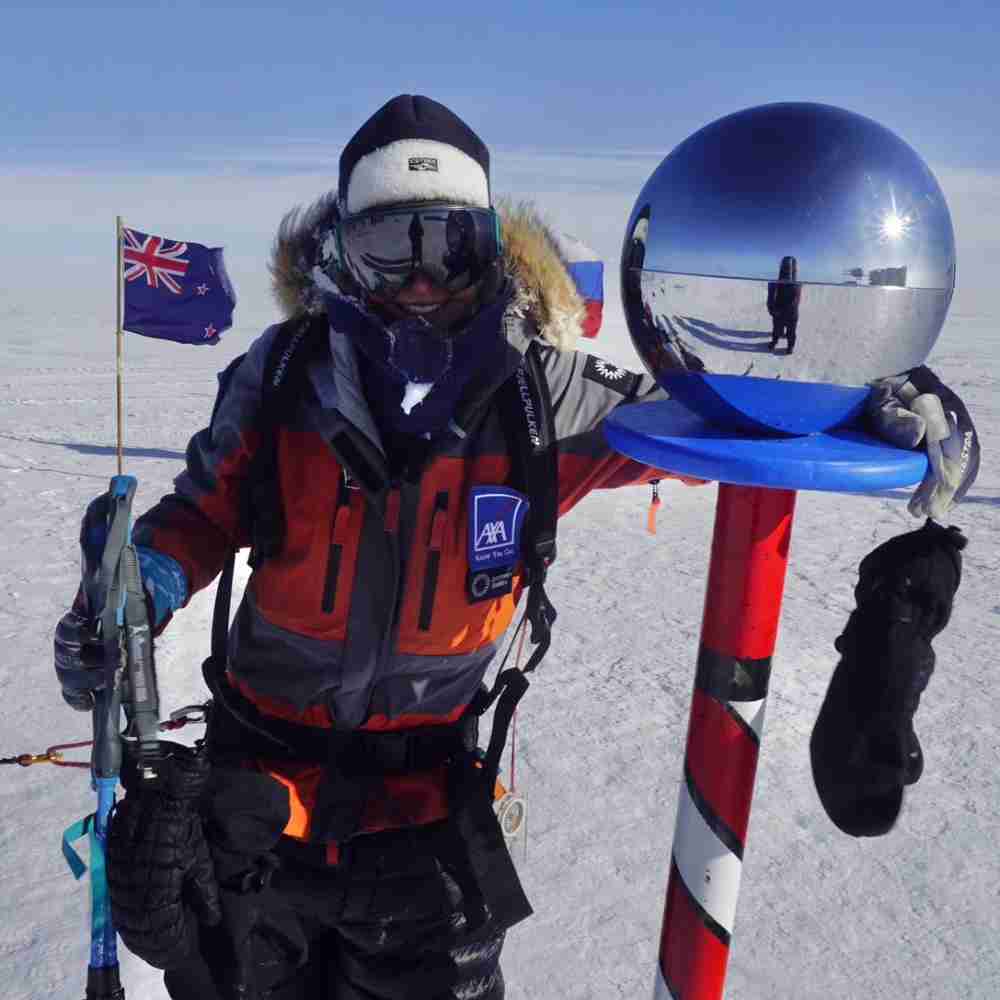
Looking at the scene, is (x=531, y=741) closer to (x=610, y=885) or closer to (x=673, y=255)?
(x=610, y=885)

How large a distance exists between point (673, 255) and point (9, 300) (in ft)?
116

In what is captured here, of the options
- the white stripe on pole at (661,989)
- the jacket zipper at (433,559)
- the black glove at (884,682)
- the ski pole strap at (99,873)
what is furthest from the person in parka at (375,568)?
the black glove at (884,682)

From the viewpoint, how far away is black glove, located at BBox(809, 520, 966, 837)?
4.12ft

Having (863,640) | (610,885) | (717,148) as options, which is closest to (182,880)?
(863,640)

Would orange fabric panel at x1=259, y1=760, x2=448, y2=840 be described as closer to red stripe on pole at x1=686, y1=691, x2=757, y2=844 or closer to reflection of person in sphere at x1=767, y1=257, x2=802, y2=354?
red stripe on pole at x1=686, y1=691, x2=757, y2=844

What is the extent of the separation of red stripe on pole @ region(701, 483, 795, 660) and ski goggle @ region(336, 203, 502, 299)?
2.71ft

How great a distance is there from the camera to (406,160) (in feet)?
6.37

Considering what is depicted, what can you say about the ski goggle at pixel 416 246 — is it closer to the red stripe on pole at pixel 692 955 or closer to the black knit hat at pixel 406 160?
the black knit hat at pixel 406 160

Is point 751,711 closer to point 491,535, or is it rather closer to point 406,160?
point 491,535

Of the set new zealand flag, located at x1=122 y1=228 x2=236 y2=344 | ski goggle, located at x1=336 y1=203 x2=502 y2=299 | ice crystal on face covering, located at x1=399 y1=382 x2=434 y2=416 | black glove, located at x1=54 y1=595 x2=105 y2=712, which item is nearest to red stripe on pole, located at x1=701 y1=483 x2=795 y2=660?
ice crystal on face covering, located at x1=399 y1=382 x2=434 y2=416

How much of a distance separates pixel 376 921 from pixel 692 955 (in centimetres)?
83

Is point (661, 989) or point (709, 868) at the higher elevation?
point (709, 868)

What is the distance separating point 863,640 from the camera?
1294 millimetres

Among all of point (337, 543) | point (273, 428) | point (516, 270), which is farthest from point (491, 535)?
point (516, 270)
